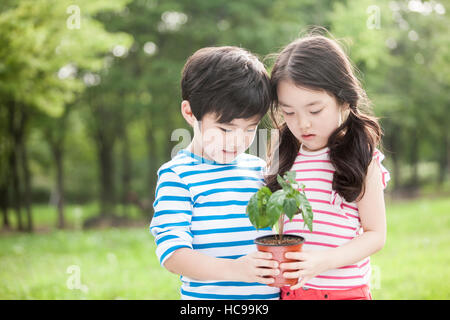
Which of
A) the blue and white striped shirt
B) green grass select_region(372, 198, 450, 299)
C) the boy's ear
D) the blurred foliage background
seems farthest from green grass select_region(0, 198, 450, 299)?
the boy's ear

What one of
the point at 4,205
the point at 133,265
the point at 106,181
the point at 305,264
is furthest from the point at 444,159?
the point at 305,264

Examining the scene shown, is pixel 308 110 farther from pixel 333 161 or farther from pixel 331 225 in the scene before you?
pixel 331 225

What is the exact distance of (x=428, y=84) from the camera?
19.7 m

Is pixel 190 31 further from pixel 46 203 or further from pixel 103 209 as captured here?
pixel 46 203

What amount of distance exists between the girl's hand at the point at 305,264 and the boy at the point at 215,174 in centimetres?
28

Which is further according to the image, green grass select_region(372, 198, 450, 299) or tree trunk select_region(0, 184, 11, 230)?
tree trunk select_region(0, 184, 11, 230)

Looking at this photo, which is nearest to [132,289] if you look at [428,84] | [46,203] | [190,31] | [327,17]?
[190,31]

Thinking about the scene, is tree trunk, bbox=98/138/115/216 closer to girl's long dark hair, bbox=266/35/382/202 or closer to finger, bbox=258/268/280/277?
girl's long dark hair, bbox=266/35/382/202

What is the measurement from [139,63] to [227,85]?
47.5 feet

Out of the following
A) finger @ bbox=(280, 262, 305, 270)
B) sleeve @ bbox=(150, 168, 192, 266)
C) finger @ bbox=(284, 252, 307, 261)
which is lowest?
finger @ bbox=(280, 262, 305, 270)

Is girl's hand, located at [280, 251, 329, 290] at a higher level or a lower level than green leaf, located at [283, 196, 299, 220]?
lower

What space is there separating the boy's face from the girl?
24 cm

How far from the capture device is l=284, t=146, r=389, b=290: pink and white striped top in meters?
2.10
